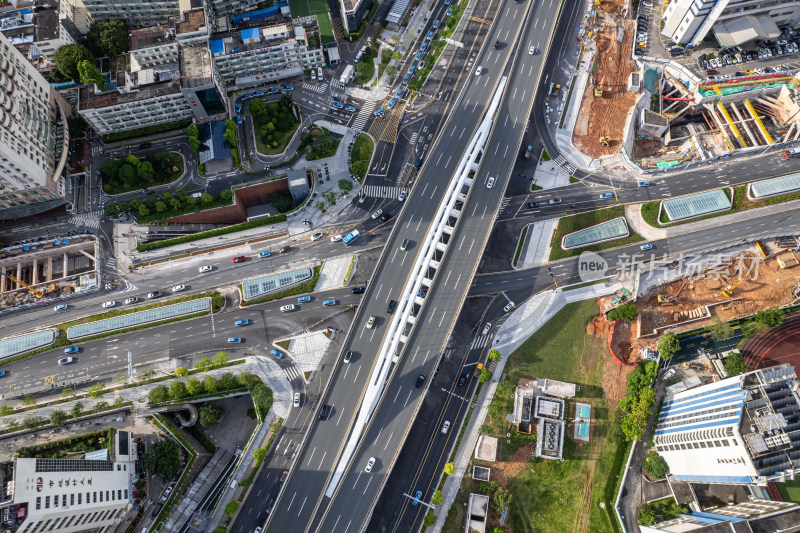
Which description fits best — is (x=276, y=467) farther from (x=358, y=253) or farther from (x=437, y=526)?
(x=358, y=253)

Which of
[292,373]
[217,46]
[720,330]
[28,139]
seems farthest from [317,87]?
[720,330]

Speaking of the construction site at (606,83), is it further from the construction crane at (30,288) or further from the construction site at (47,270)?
the construction crane at (30,288)

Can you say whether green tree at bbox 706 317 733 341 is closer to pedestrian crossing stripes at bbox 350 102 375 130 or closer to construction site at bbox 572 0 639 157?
construction site at bbox 572 0 639 157

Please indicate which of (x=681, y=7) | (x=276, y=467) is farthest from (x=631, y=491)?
(x=681, y=7)

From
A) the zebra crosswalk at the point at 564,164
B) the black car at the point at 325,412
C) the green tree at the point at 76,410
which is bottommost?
the black car at the point at 325,412

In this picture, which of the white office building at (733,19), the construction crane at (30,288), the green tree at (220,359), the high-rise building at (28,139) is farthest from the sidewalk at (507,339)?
the high-rise building at (28,139)

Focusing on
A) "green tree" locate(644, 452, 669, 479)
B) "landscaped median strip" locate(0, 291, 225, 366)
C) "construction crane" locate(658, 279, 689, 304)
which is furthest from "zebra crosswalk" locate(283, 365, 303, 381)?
"construction crane" locate(658, 279, 689, 304)

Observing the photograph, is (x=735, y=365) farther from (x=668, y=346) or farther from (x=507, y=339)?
(x=507, y=339)
